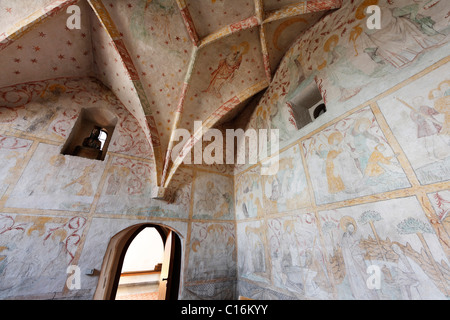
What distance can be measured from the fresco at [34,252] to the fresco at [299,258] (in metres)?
4.56

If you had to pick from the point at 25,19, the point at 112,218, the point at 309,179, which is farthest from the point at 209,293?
the point at 25,19

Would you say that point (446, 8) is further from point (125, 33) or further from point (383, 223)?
point (125, 33)

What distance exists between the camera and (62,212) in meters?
3.77

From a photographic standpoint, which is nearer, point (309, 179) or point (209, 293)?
point (309, 179)

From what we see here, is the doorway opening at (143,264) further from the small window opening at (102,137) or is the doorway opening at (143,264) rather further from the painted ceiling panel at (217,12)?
the painted ceiling panel at (217,12)

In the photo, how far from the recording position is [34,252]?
3.35 metres

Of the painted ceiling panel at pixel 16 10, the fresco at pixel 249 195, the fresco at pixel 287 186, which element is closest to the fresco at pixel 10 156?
the painted ceiling panel at pixel 16 10

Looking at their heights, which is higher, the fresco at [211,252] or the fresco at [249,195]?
the fresco at [249,195]

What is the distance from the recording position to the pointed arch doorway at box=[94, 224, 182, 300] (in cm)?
404

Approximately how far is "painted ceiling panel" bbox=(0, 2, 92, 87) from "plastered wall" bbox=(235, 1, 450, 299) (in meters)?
5.67

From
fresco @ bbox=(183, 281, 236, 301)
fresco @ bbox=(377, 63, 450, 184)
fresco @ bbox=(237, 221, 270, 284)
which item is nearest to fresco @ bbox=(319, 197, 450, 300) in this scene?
fresco @ bbox=(377, 63, 450, 184)

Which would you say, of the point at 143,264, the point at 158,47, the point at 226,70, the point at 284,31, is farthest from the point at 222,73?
the point at 143,264

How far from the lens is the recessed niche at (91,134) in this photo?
4719mm
